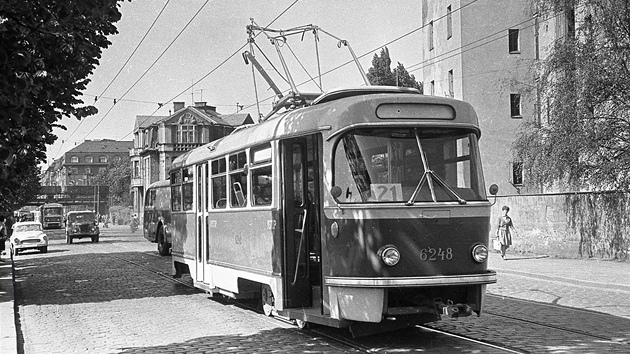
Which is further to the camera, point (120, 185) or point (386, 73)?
point (120, 185)

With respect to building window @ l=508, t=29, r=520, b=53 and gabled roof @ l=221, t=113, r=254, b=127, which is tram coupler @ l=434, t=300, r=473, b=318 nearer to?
building window @ l=508, t=29, r=520, b=53

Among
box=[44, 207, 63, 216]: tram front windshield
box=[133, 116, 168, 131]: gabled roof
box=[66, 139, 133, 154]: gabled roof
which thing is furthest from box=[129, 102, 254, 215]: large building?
box=[66, 139, 133, 154]: gabled roof

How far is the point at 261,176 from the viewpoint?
11.5 metres

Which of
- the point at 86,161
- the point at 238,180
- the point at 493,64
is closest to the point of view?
the point at 238,180

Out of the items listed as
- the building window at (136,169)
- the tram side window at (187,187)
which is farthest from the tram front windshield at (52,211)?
the tram side window at (187,187)

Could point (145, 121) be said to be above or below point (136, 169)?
above

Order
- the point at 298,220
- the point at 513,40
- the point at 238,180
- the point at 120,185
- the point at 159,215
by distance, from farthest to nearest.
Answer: the point at 120,185 → the point at 513,40 → the point at 159,215 → the point at 238,180 → the point at 298,220

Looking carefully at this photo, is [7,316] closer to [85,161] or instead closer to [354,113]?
[354,113]

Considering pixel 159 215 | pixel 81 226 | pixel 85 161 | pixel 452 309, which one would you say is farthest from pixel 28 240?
pixel 85 161

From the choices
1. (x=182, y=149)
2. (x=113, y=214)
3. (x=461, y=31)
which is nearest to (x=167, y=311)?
(x=461, y=31)

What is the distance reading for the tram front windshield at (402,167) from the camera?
9133 mm

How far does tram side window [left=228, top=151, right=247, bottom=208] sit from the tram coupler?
4.23m

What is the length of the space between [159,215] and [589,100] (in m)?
18.6

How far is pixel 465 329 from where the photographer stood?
10555mm
